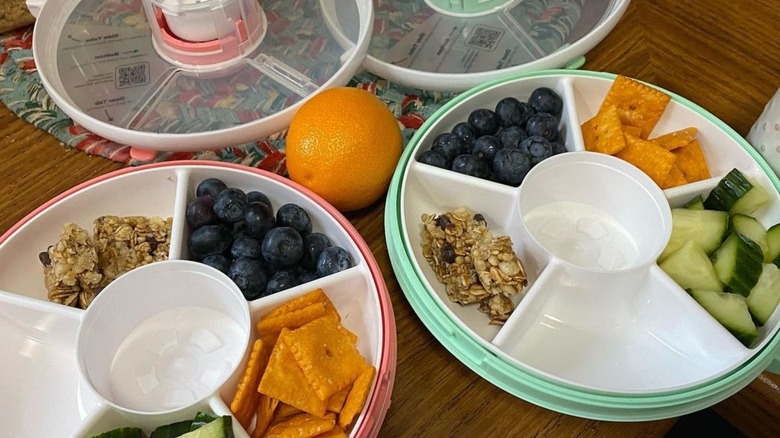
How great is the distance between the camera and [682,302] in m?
0.78

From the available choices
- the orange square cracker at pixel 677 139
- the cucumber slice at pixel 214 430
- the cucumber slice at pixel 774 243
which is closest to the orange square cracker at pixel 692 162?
the orange square cracker at pixel 677 139

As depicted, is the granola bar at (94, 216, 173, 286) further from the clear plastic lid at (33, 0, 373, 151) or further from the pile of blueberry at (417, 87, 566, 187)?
the pile of blueberry at (417, 87, 566, 187)

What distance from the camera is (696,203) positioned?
88 centimetres

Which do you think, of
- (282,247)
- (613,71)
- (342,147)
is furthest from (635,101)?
(282,247)

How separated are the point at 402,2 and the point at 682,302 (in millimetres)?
686

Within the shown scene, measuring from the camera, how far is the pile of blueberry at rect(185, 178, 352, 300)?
0.81 metres

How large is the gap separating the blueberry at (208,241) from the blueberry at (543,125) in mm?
442

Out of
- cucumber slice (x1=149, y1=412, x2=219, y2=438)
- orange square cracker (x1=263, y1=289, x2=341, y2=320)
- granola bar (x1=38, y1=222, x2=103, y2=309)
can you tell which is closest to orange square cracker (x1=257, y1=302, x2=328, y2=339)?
orange square cracker (x1=263, y1=289, x2=341, y2=320)

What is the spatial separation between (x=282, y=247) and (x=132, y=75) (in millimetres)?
447

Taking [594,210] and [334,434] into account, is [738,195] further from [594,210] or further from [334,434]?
A: [334,434]

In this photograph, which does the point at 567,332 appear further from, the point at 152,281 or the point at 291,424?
the point at 152,281

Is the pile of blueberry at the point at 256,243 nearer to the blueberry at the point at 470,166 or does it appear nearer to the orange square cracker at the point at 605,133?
the blueberry at the point at 470,166

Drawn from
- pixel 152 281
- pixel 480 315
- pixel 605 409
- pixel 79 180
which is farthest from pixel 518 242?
pixel 79 180

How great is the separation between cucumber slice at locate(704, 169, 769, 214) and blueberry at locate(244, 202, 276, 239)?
0.58 m
